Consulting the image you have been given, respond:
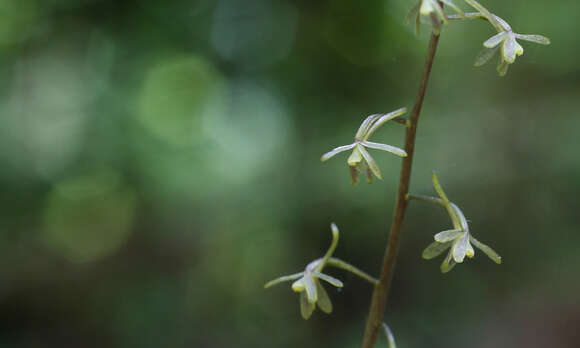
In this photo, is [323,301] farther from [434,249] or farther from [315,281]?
[434,249]

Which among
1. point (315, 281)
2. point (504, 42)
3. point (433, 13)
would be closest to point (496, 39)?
point (504, 42)

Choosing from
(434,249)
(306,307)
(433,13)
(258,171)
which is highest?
(433,13)

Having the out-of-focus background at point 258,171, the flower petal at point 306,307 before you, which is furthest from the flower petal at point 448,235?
the out-of-focus background at point 258,171

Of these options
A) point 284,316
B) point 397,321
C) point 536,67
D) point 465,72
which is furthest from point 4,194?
point 536,67

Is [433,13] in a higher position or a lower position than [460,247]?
higher

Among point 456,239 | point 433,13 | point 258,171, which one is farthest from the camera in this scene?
point 258,171

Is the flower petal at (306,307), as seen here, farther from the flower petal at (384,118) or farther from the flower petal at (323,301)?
the flower petal at (384,118)

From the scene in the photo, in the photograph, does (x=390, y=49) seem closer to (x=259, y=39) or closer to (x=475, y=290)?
(x=259, y=39)
